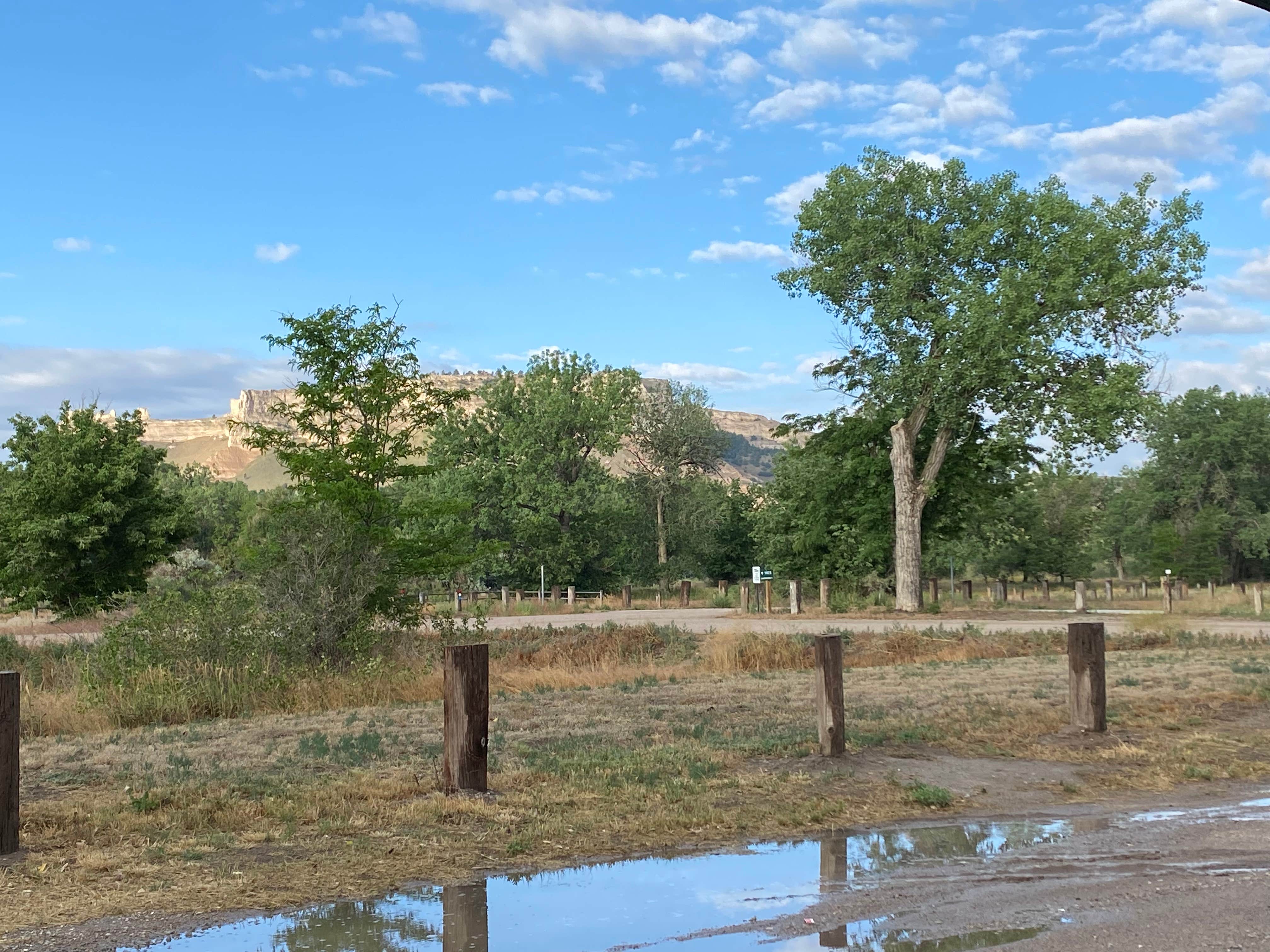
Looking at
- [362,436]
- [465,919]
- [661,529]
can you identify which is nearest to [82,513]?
[362,436]

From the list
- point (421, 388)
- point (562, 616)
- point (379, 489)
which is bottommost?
point (562, 616)

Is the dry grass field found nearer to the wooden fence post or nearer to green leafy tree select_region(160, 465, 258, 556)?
the wooden fence post

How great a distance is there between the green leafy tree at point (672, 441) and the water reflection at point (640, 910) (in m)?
65.0

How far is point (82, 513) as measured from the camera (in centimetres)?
3284

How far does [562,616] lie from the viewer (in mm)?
37906

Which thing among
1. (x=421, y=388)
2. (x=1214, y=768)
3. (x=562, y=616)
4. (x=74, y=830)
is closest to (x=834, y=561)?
(x=562, y=616)

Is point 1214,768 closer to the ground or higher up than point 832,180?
closer to the ground

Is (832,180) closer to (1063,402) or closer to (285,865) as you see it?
(1063,402)

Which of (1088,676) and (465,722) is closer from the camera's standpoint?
(465,722)

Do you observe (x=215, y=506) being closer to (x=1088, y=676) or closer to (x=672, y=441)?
(x=672, y=441)

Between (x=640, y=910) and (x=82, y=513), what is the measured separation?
31.1 metres

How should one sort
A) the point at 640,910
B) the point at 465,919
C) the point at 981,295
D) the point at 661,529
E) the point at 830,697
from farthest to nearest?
the point at 661,529 < the point at 981,295 < the point at 830,697 < the point at 640,910 < the point at 465,919

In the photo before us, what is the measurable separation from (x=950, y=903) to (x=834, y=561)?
111 feet

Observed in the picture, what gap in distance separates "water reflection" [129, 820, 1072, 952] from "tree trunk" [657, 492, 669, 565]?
61.9 m
